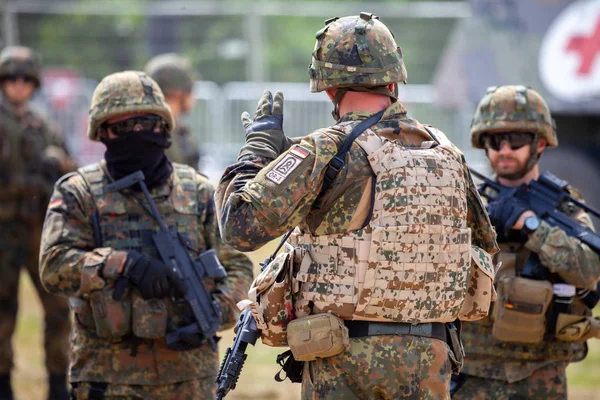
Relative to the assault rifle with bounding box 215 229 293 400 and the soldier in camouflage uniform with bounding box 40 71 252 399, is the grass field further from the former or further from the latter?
the assault rifle with bounding box 215 229 293 400

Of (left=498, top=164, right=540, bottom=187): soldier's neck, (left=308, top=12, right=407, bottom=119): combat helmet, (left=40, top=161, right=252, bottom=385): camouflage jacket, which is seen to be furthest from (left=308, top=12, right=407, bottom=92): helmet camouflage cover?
(left=498, top=164, right=540, bottom=187): soldier's neck

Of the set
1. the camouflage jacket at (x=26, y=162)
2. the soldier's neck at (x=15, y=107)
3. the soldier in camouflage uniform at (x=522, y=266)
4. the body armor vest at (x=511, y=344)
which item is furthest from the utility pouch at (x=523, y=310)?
the soldier's neck at (x=15, y=107)

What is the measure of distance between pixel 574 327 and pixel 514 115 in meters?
1.13

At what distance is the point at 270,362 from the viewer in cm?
998

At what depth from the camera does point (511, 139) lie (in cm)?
580

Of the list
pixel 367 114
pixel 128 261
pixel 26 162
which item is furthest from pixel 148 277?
pixel 26 162

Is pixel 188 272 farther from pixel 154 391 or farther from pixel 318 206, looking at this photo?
pixel 318 206

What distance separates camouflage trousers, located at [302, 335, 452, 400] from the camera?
414cm

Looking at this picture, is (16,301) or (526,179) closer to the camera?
(526,179)

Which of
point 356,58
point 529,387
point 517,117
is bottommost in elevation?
point 529,387

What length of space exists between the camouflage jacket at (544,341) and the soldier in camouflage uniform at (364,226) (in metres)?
1.30

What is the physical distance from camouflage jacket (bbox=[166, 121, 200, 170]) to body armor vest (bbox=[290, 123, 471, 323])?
14.3 feet

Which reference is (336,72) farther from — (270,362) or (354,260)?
(270,362)

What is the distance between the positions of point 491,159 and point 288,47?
16076 mm
